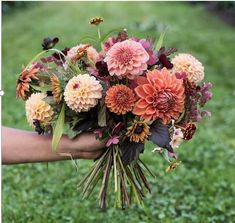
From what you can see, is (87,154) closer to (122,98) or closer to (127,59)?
(122,98)

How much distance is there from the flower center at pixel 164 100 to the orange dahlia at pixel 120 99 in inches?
4.1

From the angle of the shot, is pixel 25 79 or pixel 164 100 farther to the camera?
pixel 25 79

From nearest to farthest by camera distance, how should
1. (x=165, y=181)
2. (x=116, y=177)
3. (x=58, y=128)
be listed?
1. (x=58, y=128)
2. (x=116, y=177)
3. (x=165, y=181)

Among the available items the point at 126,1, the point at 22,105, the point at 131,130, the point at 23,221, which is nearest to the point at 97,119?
the point at 131,130

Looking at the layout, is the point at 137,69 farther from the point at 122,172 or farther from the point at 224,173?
the point at 224,173

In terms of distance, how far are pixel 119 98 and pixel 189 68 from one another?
1.33 ft

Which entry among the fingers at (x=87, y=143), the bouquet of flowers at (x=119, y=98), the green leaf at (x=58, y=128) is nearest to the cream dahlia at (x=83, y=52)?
the bouquet of flowers at (x=119, y=98)

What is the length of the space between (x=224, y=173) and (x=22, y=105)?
302 centimetres

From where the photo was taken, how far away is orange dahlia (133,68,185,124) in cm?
239

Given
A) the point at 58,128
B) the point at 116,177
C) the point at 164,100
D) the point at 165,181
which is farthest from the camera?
the point at 165,181

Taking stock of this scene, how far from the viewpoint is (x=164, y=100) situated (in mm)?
2375

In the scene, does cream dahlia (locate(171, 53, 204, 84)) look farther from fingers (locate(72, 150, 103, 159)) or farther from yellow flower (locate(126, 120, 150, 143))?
fingers (locate(72, 150, 103, 159))

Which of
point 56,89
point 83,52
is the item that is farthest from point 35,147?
point 83,52

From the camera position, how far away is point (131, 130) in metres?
2.43
